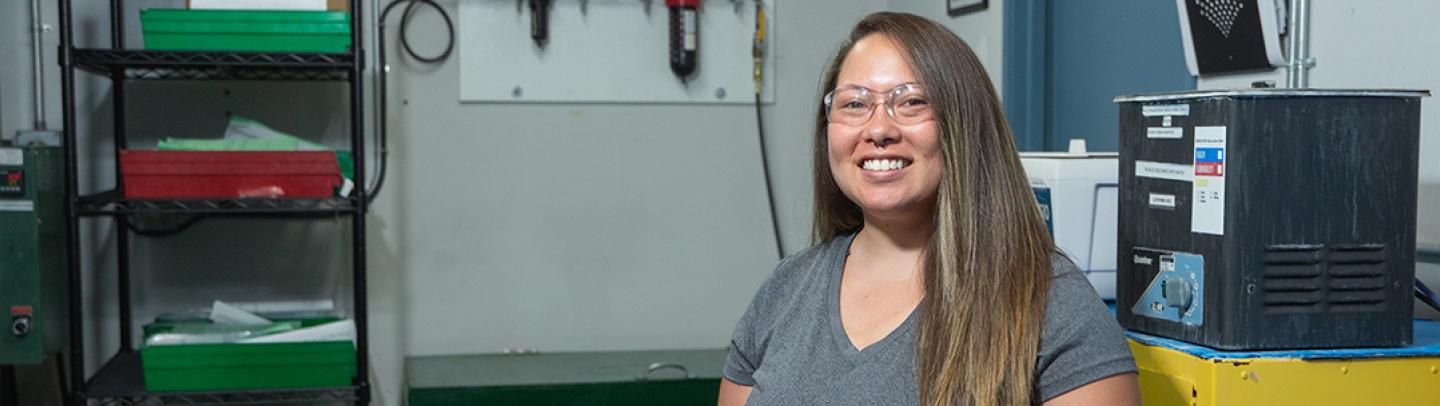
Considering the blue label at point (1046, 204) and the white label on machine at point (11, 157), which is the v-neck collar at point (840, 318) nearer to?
the blue label at point (1046, 204)

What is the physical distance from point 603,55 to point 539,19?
184 mm

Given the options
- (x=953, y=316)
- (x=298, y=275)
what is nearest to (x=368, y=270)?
(x=298, y=275)

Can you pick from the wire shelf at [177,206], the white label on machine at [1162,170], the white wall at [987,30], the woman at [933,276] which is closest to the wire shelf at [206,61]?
the wire shelf at [177,206]

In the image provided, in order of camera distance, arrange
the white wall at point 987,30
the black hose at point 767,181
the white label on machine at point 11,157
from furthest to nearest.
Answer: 1. the black hose at point 767,181
2. the white wall at point 987,30
3. the white label on machine at point 11,157

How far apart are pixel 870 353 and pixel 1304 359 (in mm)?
441

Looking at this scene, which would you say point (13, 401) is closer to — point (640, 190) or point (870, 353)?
point (640, 190)

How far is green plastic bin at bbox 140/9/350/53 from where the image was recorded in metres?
A: 2.53

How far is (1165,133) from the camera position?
1403 millimetres

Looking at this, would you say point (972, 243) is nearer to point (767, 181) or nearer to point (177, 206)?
point (177, 206)

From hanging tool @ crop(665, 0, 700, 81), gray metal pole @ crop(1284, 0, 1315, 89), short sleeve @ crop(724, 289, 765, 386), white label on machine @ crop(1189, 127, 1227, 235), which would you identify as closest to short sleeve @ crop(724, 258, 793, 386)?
short sleeve @ crop(724, 289, 765, 386)

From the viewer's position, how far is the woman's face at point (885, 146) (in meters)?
1.37

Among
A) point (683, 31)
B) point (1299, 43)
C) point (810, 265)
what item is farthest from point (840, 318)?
point (683, 31)

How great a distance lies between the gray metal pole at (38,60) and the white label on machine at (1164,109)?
2.44m

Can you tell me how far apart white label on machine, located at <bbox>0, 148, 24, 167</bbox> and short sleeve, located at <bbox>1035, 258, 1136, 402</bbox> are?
207 cm
